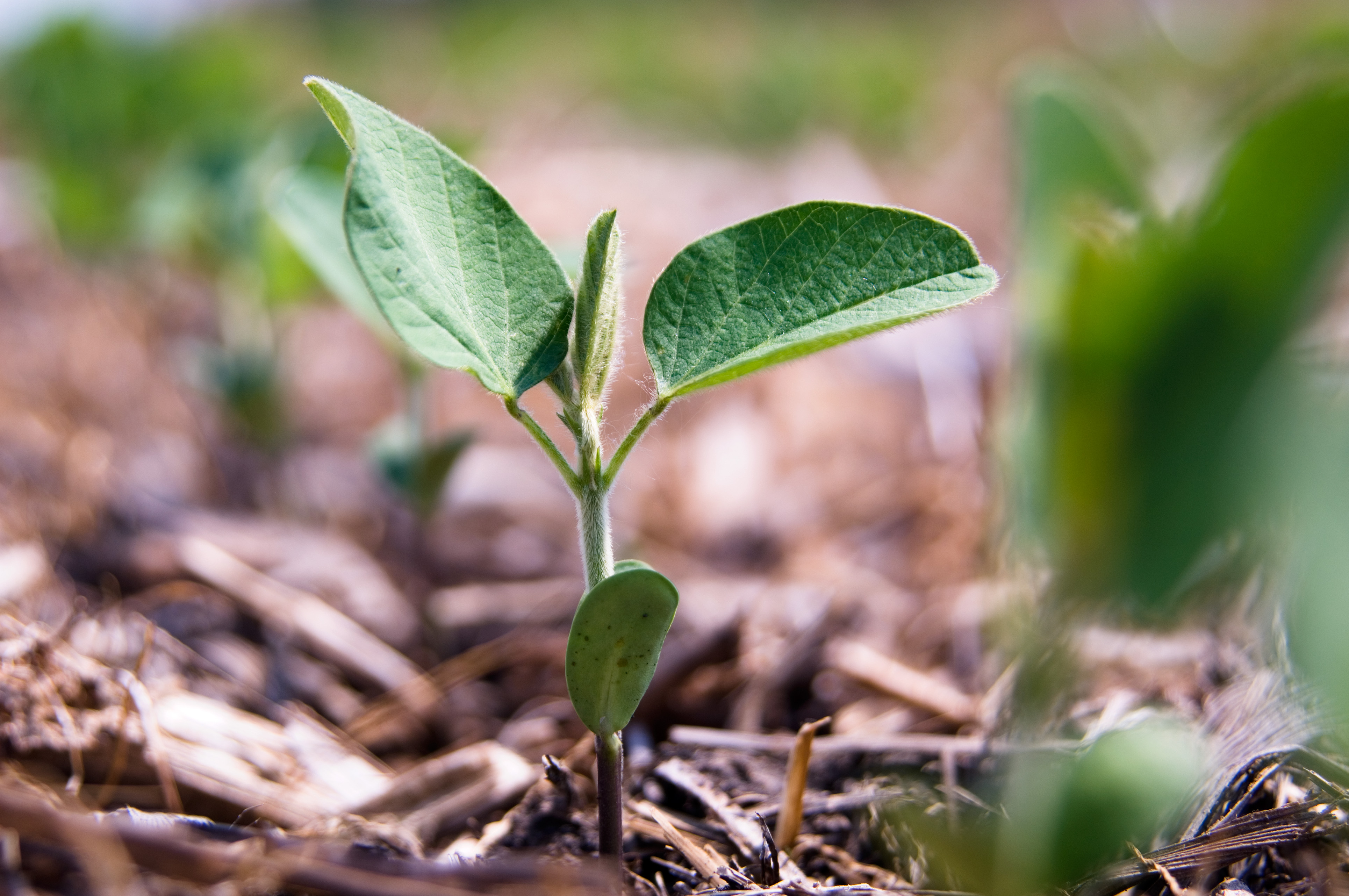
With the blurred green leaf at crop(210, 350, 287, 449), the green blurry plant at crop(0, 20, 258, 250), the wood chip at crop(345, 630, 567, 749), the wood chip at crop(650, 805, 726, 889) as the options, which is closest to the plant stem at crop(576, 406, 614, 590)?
the wood chip at crop(650, 805, 726, 889)

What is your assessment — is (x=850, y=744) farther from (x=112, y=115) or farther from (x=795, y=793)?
(x=112, y=115)

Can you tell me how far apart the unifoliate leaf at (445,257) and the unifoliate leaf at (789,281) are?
0.26 ft

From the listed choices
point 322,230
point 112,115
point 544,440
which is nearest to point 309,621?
point 322,230

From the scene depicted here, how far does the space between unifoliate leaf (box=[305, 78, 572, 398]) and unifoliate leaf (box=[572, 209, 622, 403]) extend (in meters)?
0.02

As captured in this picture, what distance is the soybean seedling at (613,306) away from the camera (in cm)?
62

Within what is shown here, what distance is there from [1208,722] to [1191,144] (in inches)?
104

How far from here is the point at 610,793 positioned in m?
0.68

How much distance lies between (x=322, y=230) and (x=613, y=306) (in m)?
0.63

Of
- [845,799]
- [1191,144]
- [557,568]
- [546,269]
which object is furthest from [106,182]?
[1191,144]

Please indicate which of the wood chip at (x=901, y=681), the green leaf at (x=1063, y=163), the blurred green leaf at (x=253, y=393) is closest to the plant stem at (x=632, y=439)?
the green leaf at (x=1063, y=163)

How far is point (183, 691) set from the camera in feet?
3.43

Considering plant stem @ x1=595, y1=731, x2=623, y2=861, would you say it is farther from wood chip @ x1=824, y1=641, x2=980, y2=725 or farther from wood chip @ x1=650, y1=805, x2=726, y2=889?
wood chip @ x1=824, y1=641, x2=980, y2=725

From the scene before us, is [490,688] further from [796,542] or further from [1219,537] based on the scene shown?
[1219,537]

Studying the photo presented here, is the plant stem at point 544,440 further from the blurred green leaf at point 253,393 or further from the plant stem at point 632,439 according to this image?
the blurred green leaf at point 253,393
